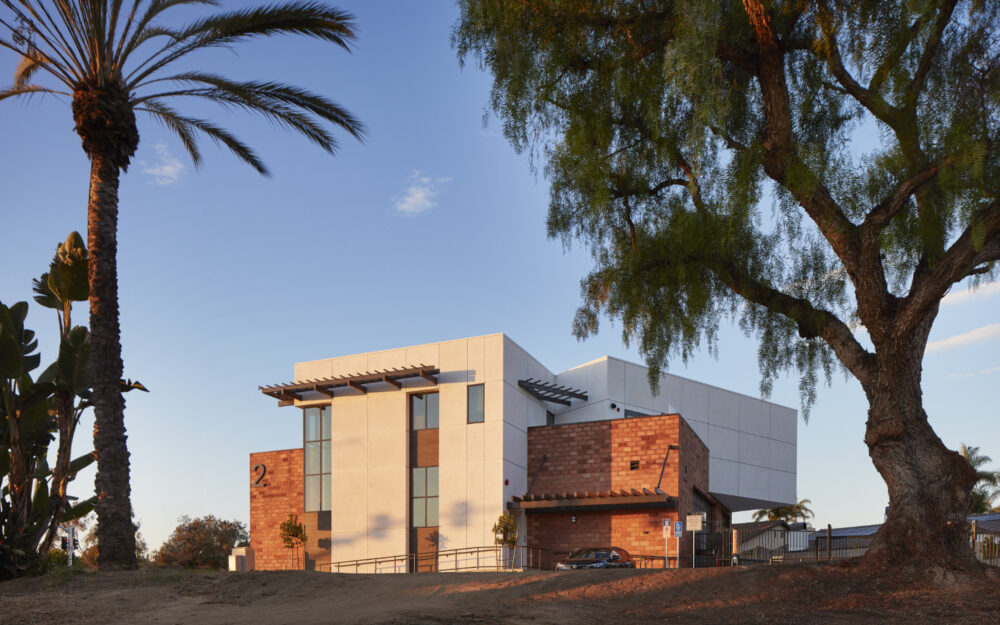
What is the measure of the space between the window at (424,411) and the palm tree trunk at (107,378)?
18.3 m

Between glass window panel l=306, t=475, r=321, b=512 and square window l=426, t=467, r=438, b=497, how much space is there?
5.59 m

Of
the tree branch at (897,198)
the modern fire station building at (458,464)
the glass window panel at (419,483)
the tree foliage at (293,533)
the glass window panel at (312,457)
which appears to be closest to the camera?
the tree branch at (897,198)

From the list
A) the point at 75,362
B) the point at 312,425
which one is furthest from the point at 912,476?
the point at 312,425

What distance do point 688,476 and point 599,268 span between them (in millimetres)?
20093

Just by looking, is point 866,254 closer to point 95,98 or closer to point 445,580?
point 445,580

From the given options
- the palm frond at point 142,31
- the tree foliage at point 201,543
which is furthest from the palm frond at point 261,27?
the tree foliage at point 201,543

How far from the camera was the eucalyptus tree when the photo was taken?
1210 cm

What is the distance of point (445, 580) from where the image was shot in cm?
1447

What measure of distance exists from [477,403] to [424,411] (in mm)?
2594

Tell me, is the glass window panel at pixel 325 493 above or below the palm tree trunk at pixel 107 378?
below

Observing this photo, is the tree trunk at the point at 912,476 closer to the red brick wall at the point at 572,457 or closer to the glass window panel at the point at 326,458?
the red brick wall at the point at 572,457

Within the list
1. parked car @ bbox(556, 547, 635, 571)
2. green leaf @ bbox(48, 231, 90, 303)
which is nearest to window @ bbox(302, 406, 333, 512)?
parked car @ bbox(556, 547, 635, 571)

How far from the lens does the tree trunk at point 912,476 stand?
12.1m

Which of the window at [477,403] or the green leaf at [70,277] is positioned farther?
the window at [477,403]
